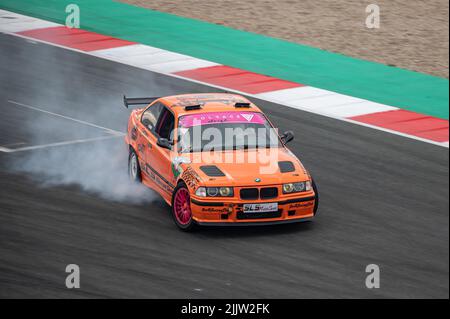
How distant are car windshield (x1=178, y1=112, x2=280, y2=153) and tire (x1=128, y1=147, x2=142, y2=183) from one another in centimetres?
153

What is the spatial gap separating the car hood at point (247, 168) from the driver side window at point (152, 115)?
5.55 feet

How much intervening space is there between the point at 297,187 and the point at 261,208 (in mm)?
663

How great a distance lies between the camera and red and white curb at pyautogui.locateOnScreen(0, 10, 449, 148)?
70.2ft

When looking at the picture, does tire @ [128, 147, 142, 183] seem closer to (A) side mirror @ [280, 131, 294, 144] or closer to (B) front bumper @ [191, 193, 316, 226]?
(A) side mirror @ [280, 131, 294, 144]

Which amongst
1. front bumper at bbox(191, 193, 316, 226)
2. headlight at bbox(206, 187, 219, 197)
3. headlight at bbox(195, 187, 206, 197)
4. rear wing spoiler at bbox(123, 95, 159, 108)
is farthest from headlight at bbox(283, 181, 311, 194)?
rear wing spoiler at bbox(123, 95, 159, 108)

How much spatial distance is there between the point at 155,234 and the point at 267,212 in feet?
5.55

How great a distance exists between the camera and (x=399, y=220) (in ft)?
53.0

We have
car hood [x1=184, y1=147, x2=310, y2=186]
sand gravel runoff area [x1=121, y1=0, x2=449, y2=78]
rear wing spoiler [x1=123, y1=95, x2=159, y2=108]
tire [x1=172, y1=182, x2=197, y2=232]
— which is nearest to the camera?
car hood [x1=184, y1=147, x2=310, y2=186]

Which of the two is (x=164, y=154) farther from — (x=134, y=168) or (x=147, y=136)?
(x=134, y=168)

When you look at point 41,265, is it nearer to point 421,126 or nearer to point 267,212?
point 267,212

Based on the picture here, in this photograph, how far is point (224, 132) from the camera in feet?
52.9

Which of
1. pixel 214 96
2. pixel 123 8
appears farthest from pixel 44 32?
pixel 214 96
